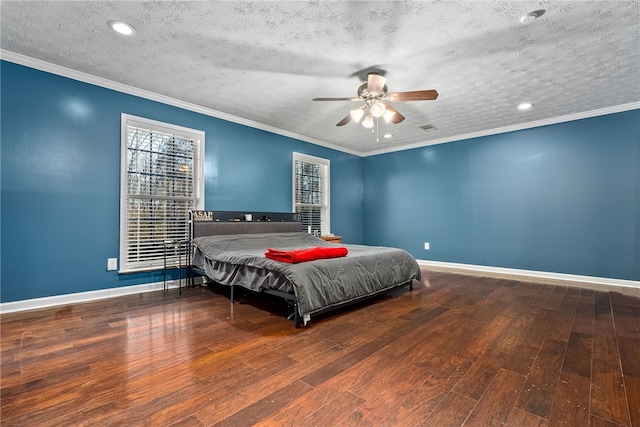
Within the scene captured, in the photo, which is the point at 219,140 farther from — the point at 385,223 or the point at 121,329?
the point at 385,223

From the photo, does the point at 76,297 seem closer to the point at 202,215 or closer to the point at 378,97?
the point at 202,215

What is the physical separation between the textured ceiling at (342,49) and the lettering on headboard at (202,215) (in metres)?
1.56

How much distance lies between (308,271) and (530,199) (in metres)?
4.37

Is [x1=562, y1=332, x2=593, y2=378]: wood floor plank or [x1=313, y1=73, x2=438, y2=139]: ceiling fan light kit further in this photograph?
[x1=313, y1=73, x2=438, y2=139]: ceiling fan light kit

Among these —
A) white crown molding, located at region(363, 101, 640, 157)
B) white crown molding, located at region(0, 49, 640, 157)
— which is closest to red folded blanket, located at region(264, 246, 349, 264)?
white crown molding, located at region(0, 49, 640, 157)

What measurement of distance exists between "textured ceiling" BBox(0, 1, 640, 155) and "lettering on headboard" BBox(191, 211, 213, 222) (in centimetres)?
156

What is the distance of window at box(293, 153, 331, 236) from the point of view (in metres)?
5.79

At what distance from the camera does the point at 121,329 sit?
2486 mm

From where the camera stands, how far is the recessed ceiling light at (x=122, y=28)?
2.44m

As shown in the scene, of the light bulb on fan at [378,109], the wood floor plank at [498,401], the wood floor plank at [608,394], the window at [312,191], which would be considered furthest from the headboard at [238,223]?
the wood floor plank at [608,394]

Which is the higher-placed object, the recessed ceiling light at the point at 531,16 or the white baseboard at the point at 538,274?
the recessed ceiling light at the point at 531,16

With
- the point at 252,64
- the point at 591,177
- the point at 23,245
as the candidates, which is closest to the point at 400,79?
the point at 252,64

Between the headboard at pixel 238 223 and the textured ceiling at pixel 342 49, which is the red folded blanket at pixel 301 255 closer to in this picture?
the headboard at pixel 238 223

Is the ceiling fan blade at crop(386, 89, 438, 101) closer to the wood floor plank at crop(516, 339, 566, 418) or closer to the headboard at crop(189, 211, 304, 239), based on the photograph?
the wood floor plank at crop(516, 339, 566, 418)
